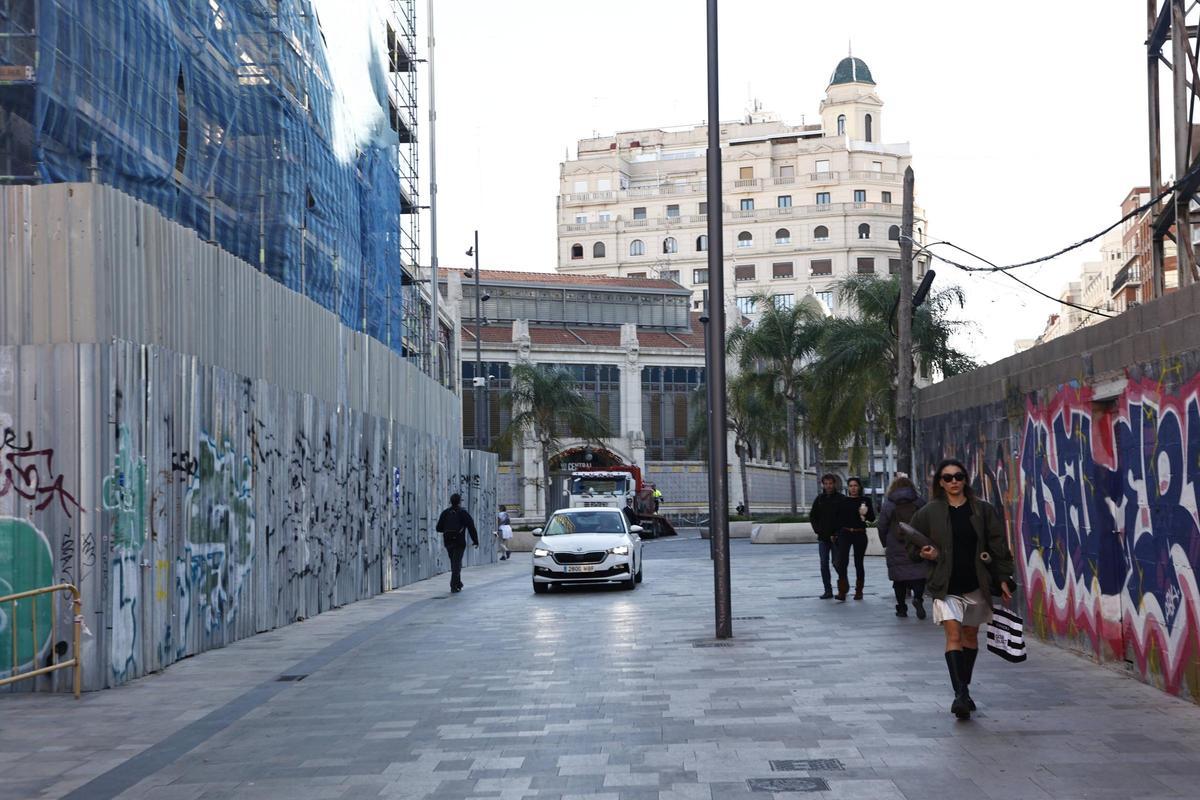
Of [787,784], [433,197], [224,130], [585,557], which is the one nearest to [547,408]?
[433,197]

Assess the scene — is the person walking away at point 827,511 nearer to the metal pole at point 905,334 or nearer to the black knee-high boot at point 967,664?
the metal pole at point 905,334

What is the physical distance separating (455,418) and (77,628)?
899 inches

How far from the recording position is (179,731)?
983 centimetres

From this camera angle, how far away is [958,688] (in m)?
9.43

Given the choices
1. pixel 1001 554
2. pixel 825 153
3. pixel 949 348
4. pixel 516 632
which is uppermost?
pixel 825 153

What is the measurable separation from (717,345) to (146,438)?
6326mm

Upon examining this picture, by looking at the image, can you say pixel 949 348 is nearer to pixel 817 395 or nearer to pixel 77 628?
pixel 817 395

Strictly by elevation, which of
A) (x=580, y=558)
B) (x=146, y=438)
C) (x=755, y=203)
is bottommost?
(x=580, y=558)

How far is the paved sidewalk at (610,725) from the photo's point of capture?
763 centimetres

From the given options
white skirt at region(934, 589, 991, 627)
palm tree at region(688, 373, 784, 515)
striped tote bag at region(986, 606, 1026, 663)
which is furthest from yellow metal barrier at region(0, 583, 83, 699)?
palm tree at region(688, 373, 784, 515)

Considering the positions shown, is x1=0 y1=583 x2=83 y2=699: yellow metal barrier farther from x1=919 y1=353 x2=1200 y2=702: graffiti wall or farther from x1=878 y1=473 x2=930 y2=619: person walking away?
x1=878 y1=473 x2=930 y2=619: person walking away

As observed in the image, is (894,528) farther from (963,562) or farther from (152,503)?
(152,503)

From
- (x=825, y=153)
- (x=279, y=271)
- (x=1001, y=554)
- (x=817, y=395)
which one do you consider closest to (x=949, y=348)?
(x=817, y=395)

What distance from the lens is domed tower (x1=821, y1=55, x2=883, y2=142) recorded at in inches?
5064
